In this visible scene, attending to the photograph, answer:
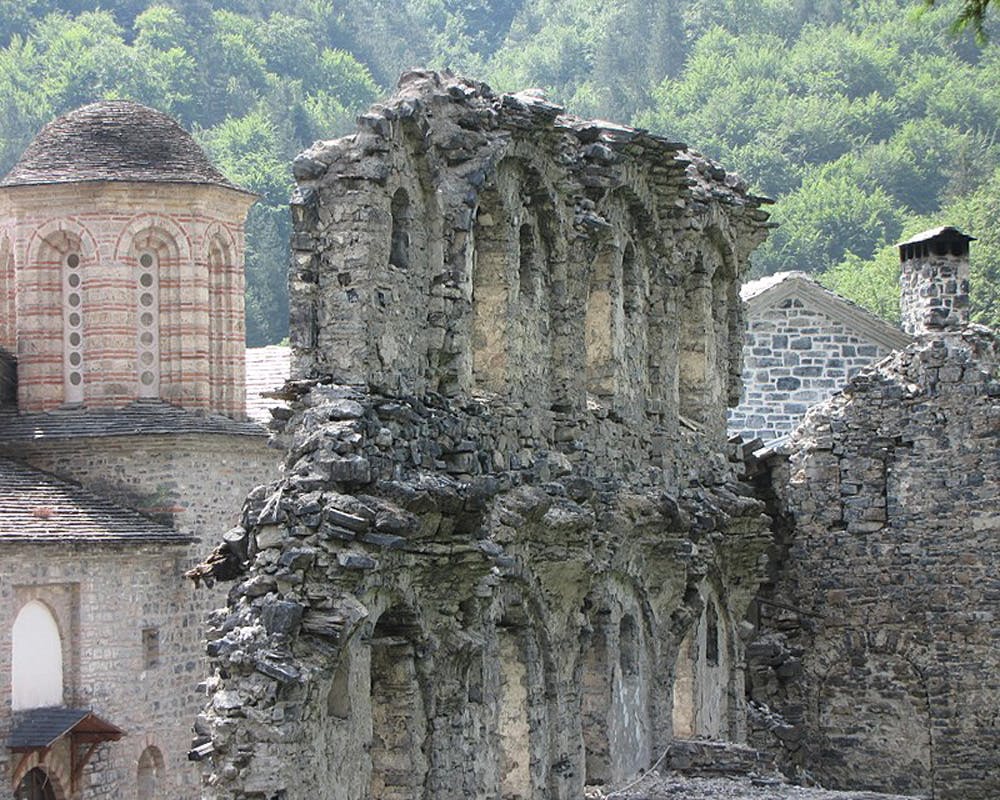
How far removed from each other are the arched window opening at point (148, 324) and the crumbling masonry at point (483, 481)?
1242 centimetres

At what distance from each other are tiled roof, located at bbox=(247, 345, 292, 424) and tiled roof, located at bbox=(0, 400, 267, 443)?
2.24ft

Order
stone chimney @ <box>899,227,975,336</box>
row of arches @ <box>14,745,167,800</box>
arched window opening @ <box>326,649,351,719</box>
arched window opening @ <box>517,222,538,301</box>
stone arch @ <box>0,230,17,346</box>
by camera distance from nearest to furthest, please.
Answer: arched window opening @ <box>326,649,351,719</box> → arched window opening @ <box>517,222,538,301</box> → stone chimney @ <box>899,227,975,336</box> → row of arches @ <box>14,745,167,800</box> → stone arch @ <box>0,230,17,346</box>

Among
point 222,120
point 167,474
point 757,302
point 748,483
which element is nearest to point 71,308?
point 167,474

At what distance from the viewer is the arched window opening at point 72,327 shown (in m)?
37.6

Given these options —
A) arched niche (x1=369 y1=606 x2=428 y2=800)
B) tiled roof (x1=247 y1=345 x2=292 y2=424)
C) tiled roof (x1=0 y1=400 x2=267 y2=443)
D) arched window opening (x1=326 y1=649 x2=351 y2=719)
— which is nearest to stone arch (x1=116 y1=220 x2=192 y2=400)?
tiled roof (x1=0 y1=400 x2=267 y2=443)

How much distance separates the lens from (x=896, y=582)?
2903 cm

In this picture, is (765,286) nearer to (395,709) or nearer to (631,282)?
(631,282)

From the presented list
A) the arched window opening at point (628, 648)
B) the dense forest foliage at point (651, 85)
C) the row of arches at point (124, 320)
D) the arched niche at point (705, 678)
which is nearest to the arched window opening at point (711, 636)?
the arched niche at point (705, 678)

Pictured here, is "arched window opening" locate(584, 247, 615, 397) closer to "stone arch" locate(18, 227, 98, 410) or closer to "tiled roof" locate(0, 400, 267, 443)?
"tiled roof" locate(0, 400, 267, 443)

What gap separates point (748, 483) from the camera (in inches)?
1159

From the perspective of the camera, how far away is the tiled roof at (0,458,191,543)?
3341 centimetres

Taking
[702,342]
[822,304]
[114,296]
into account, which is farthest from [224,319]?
[702,342]

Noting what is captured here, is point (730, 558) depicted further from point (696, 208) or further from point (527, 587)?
point (527, 587)

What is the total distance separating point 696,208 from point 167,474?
12223 millimetres
